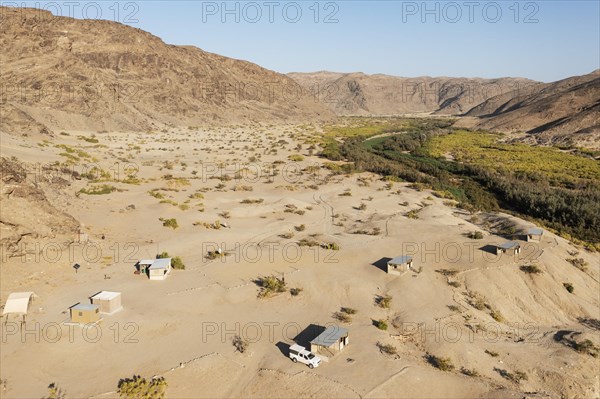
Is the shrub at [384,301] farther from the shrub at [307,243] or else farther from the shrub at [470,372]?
the shrub at [307,243]

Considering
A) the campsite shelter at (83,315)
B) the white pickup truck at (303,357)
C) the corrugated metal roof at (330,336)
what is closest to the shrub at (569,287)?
the corrugated metal roof at (330,336)

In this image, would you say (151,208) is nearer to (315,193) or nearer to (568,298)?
(315,193)

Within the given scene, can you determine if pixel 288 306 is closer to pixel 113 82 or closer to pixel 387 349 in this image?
pixel 387 349

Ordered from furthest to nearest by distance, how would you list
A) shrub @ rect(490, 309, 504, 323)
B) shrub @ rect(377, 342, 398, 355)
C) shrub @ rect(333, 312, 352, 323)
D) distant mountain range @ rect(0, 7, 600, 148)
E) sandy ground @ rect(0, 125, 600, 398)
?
distant mountain range @ rect(0, 7, 600, 148), shrub @ rect(490, 309, 504, 323), shrub @ rect(333, 312, 352, 323), shrub @ rect(377, 342, 398, 355), sandy ground @ rect(0, 125, 600, 398)

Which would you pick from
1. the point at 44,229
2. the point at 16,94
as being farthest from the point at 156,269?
the point at 16,94

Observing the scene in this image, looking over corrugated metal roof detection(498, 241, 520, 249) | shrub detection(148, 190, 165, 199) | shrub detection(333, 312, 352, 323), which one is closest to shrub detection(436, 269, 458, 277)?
corrugated metal roof detection(498, 241, 520, 249)

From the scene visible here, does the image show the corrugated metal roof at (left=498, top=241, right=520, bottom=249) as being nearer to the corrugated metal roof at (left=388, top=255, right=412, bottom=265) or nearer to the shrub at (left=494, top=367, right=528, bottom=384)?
the corrugated metal roof at (left=388, top=255, right=412, bottom=265)
